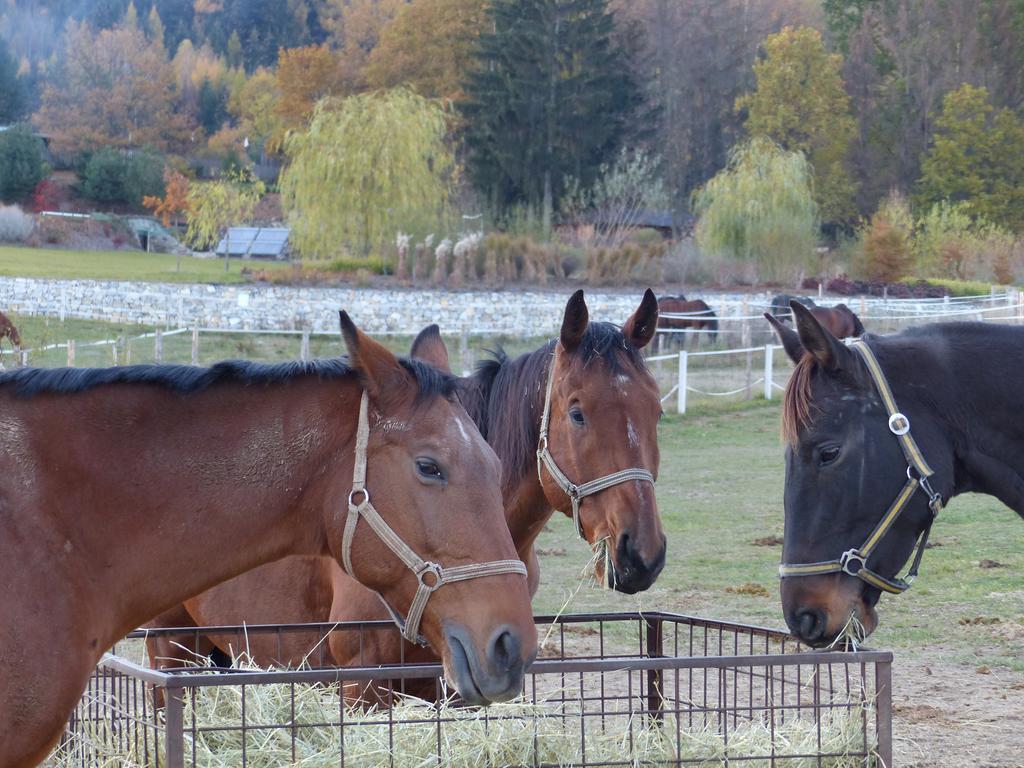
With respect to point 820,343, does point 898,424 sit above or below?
below

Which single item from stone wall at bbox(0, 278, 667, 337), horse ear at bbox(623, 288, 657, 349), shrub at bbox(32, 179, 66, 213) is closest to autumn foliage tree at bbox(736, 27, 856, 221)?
stone wall at bbox(0, 278, 667, 337)

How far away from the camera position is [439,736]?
11.0ft

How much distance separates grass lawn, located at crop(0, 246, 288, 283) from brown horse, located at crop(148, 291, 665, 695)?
81.9ft

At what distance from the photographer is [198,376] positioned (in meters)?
2.68

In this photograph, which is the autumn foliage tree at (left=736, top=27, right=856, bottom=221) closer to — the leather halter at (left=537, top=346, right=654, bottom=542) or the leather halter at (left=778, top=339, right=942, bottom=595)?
the leather halter at (left=537, top=346, right=654, bottom=542)

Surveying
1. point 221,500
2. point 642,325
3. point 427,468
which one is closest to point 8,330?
point 642,325

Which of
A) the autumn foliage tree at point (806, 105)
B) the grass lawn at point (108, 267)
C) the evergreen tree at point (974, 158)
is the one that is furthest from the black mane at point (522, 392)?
the autumn foliage tree at point (806, 105)

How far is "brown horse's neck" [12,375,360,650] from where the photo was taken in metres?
2.56

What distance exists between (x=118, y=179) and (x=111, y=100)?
66.3 feet

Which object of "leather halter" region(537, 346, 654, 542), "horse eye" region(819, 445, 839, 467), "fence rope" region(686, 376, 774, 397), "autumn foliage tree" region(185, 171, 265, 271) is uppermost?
"autumn foliage tree" region(185, 171, 265, 271)

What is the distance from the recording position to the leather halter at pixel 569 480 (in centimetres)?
393

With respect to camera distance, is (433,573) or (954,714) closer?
(433,573)

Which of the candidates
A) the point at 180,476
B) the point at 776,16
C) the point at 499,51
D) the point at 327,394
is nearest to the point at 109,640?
the point at 180,476

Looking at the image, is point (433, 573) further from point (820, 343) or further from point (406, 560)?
point (820, 343)
